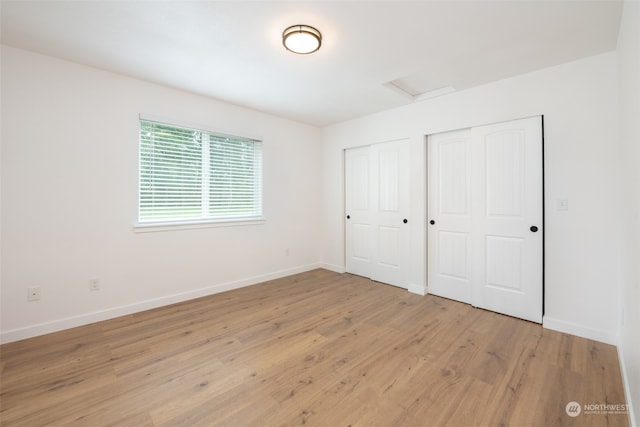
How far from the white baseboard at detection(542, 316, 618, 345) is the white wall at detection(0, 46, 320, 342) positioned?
363 cm

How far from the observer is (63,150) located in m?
2.62

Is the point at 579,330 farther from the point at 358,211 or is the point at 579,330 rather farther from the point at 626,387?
the point at 358,211

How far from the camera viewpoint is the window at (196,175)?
314 cm

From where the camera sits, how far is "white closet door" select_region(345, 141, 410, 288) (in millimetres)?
3883

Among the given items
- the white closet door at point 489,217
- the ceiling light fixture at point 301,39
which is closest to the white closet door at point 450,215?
the white closet door at point 489,217

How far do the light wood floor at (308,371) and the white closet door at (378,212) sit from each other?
3.57ft

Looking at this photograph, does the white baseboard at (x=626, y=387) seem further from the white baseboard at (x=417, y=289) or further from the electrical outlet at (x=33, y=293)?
the electrical outlet at (x=33, y=293)

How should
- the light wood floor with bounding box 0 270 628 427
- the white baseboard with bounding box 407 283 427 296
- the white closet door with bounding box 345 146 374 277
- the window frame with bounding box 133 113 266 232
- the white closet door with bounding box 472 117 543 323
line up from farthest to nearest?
the white closet door with bounding box 345 146 374 277 → the white baseboard with bounding box 407 283 427 296 → the window frame with bounding box 133 113 266 232 → the white closet door with bounding box 472 117 543 323 → the light wood floor with bounding box 0 270 628 427

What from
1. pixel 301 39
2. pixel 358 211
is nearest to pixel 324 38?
pixel 301 39

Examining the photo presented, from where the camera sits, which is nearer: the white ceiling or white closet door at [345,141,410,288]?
the white ceiling

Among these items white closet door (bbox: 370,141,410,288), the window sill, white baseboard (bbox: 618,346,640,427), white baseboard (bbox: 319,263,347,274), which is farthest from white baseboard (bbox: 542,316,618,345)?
the window sill

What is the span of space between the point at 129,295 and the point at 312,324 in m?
2.01

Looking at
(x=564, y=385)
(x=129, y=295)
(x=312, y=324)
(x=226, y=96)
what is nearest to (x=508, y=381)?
(x=564, y=385)

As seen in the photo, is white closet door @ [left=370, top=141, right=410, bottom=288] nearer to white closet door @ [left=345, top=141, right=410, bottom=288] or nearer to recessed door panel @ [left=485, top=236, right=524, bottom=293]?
white closet door @ [left=345, top=141, right=410, bottom=288]
